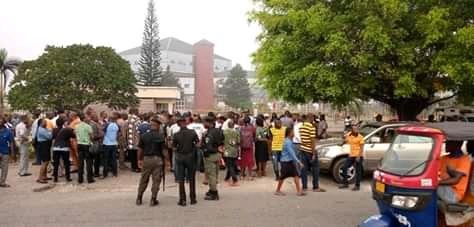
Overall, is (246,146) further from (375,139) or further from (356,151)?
(375,139)

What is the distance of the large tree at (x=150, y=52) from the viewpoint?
235 ft

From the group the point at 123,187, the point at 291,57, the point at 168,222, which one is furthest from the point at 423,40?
the point at 168,222

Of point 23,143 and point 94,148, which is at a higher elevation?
point 23,143

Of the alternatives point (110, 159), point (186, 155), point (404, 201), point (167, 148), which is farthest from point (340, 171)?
point (404, 201)

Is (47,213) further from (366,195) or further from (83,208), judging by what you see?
(366,195)

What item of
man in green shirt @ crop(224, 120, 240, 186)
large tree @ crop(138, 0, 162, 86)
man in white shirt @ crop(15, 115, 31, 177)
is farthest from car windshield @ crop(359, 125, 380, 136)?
large tree @ crop(138, 0, 162, 86)

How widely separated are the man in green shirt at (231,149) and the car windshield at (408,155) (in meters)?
6.48

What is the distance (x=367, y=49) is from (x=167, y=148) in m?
9.01

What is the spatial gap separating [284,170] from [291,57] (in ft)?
33.1

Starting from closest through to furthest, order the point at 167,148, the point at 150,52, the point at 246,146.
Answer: the point at 167,148 → the point at 246,146 → the point at 150,52

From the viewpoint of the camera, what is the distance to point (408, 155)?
664 centimetres

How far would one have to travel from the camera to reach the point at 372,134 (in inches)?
547

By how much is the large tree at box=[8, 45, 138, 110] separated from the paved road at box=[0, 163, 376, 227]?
83.4ft

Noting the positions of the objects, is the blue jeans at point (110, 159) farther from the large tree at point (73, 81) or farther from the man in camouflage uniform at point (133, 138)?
the large tree at point (73, 81)
